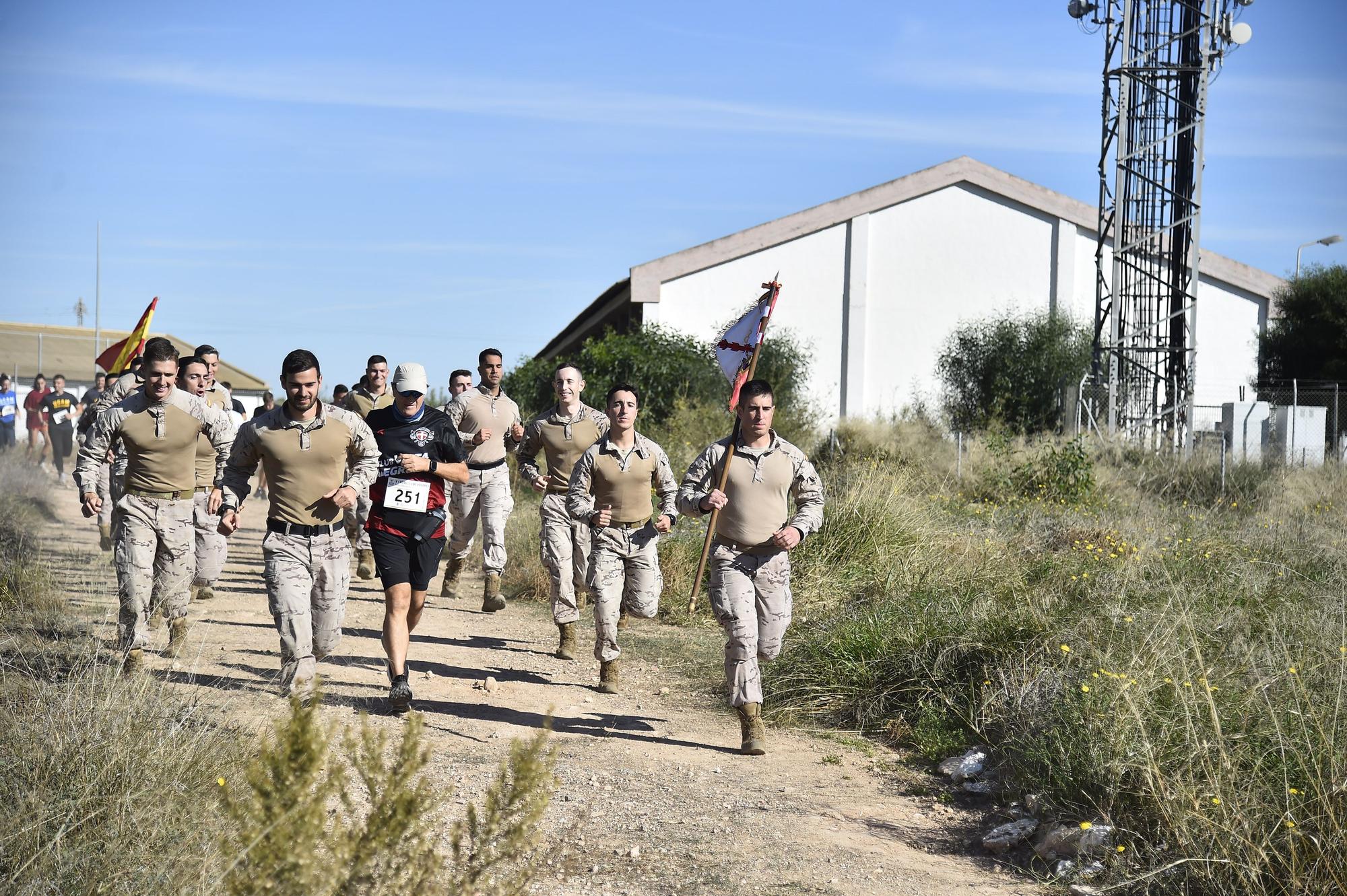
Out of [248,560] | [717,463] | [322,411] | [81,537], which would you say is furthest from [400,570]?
[81,537]

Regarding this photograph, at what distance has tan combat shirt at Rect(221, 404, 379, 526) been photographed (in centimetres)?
733

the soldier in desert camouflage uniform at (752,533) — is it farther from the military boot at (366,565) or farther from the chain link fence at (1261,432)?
the chain link fence at (1261,432)

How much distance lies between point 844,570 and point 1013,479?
675cm

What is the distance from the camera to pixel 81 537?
15859 millimetres

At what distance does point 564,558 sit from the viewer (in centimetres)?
974

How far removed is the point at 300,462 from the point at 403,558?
3.03 ft

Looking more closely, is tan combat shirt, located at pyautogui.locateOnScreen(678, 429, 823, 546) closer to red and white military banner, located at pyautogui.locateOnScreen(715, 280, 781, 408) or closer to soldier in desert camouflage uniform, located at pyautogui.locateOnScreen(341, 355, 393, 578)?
red and white military banner, located at pyautogui.locateOnScreen(715, 280, 781, 408)

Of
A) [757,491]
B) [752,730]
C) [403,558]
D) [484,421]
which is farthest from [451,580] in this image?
[752,730]

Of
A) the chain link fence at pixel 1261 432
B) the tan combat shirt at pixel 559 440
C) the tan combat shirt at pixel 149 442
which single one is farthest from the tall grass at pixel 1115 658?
the chain link fence at pixel 1261 432

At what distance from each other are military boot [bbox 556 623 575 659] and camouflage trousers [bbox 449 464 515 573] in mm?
1790

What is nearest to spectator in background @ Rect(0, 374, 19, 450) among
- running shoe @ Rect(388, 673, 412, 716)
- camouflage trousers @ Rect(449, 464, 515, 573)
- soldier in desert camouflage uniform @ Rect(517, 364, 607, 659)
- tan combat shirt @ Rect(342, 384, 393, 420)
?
tan combat shirt @ Rect(342, 384, 393, 420)

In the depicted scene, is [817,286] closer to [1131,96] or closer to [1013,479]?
[1131,96]

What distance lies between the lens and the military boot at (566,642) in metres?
9.76

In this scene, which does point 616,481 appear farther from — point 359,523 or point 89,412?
point 89,412
